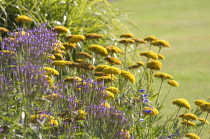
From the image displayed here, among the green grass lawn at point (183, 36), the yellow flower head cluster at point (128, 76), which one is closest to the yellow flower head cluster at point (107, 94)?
the yellow flower head cluster at point (128, 76)

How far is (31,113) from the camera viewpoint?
3180 mm

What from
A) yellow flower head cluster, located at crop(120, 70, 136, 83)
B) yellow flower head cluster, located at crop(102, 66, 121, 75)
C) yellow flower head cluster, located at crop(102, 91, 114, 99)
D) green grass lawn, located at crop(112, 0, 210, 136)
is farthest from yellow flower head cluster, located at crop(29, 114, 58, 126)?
green grass lawn, located at crop(112, 0, 210, 136)

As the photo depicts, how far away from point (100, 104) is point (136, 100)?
0.72 m

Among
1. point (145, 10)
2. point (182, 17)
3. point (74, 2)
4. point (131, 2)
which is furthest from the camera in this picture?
point (131, 2)

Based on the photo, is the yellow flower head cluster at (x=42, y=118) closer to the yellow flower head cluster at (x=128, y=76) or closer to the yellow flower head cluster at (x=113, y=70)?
the yellow flower head cluster at (x=113, y=70)

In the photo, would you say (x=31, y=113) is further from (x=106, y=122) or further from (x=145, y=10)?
(x=145, y=10)

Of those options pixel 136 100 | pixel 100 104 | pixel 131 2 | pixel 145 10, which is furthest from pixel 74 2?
pixel 131 2

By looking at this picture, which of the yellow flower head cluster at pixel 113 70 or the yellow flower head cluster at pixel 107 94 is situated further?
the yellow flower head cluster at pixel 113 70

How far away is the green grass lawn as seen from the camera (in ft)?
29.3

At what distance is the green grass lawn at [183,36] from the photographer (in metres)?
8.95

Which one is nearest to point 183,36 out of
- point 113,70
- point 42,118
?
point 113,70

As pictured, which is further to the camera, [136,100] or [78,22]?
[78,22]

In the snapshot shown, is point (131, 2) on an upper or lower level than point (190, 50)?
upper

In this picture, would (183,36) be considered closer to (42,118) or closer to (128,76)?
(128,76)
